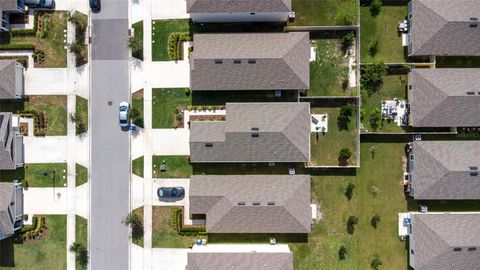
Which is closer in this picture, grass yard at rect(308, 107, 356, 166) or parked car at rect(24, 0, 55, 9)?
grass yard at rect(308, 107, 356, 166)

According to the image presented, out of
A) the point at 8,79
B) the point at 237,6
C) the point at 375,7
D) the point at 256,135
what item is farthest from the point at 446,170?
the point at 8,79

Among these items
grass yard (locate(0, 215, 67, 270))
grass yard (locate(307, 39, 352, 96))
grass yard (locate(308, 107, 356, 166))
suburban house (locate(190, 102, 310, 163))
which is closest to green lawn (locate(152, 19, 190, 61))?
suburban house (locate(190, 102, 310, 163))

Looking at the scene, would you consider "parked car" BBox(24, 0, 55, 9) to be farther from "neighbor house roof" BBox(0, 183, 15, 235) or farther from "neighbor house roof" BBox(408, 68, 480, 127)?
"neighbor house roof" BBox(408, 68, 480, 127)

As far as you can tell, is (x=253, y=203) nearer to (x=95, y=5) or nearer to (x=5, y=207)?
(x=5, y=207)

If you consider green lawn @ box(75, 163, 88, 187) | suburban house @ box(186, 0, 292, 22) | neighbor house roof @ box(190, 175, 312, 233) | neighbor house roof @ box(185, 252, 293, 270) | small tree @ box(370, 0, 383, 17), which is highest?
small tree @ box(370, 0, 383, 17)

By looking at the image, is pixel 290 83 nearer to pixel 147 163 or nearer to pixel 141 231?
pixel 147 163

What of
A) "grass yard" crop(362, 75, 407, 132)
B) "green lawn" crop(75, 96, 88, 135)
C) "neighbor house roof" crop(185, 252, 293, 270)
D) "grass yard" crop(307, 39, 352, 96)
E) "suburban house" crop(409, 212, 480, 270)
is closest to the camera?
"suburban house" crop(409, 212, 480, 270)
